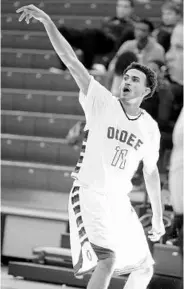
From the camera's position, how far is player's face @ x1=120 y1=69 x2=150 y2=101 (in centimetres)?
462

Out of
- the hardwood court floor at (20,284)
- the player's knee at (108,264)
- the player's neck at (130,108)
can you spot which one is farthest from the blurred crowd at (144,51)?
the player's knee at (108,264)

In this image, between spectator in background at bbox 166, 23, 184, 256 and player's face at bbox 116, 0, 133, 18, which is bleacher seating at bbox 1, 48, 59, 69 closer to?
player's face at bbox 116, 0, 133, 18

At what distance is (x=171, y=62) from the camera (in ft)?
25.1

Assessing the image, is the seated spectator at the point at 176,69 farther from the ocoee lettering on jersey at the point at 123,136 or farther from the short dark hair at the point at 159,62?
the ocoee lettering on jersey at the point at 123,136

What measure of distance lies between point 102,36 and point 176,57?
1833 millimetres

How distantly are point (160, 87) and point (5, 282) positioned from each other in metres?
2.31

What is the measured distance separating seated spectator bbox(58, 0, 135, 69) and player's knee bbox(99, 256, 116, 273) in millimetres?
4875

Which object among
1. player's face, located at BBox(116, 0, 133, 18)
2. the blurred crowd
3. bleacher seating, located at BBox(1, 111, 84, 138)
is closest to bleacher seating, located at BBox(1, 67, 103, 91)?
the blurred crowd

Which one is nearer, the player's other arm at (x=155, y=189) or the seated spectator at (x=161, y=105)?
the player's other arm at (x=155, y=189)

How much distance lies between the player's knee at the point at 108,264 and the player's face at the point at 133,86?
3.21ft

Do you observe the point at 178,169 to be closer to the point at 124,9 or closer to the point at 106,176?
the point at 106,176

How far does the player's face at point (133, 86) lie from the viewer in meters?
4.62

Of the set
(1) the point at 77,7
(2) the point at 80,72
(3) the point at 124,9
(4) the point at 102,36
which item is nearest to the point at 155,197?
(2) the point at 80,72

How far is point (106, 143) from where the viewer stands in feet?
14.8
